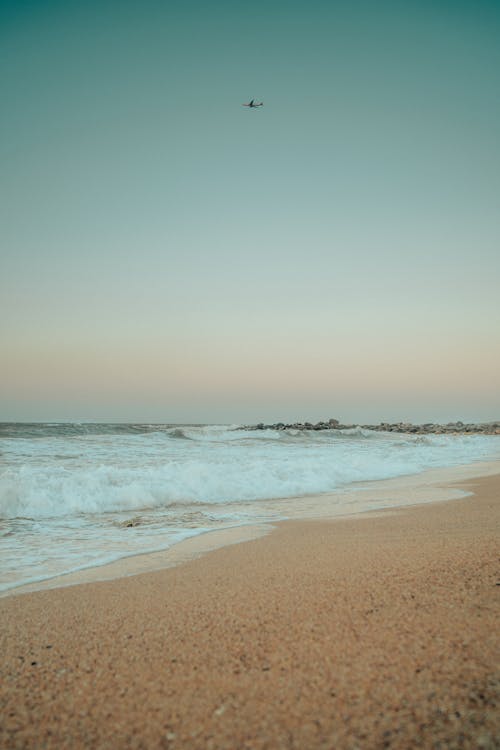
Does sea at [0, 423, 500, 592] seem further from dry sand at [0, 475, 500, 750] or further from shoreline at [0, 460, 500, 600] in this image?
dry sand at [0, 475, 500, 750]

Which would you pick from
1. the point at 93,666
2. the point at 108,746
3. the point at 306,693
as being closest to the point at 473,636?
the point at 306,693

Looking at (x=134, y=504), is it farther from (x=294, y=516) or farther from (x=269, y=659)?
(x=269, y=659)

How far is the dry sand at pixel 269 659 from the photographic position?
3.80ft

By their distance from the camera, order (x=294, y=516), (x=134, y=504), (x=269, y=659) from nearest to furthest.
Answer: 1. (x=269, y=659)
2. (x=294, y=516)
3. (x=134, y=504)

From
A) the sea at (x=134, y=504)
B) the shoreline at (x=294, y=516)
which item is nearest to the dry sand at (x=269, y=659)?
the shoreline at (x=294, y=516)

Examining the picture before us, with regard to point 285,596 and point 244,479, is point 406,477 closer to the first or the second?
point 244,479

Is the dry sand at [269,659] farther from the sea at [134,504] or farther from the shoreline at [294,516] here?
the sea at [134,504]

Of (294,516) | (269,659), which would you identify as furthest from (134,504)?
(269,659)

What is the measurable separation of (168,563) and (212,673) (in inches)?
83.2

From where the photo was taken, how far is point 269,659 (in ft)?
4.96

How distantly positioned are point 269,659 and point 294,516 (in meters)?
4.27

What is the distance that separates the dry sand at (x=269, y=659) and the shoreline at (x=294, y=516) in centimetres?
42

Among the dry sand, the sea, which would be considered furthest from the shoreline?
the dry sand

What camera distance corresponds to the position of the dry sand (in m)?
1.16
